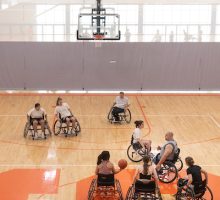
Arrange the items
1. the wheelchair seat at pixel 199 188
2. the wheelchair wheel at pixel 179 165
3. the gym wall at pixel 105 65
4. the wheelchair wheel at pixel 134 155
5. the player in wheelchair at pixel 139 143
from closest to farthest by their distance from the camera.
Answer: the wheelchair seat at pixel 199 188
the wheelchair wheel at pixel 179 165
the player in wheelchair at pixel 139 143
the wheelchair wheel at pixel 134 155
the gym wall at pixel 105 65

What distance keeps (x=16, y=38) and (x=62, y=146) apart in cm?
819

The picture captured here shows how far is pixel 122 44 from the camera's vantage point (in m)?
18.0

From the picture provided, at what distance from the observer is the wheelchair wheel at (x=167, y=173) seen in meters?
9.42

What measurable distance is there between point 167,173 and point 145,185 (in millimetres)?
1771

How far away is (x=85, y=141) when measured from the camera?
12172mm

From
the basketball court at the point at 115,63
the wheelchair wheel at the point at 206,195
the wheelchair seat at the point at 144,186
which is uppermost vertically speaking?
the basketball court at the point at 115,63

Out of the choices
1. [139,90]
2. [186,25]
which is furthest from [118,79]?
[186,25]

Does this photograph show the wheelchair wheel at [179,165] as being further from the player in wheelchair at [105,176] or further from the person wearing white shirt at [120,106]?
the person wearing white shirt at [120,106]

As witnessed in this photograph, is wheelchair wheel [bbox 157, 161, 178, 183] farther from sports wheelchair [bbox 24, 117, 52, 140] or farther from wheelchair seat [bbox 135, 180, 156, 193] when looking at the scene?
sports wheelchair [bbox 24, 117, 52, 140]

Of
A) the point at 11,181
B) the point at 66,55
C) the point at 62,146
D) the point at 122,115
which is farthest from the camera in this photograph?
the point at 66,55

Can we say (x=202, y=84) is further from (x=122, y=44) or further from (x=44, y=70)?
(x=44, y=70)

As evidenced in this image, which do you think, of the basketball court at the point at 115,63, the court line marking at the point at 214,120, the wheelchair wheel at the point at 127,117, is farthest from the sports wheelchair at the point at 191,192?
the court line marking at the point at 214,120

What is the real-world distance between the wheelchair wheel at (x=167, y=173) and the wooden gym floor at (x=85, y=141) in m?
0.34

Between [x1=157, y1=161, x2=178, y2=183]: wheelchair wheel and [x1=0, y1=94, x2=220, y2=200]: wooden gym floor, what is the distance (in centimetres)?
34
